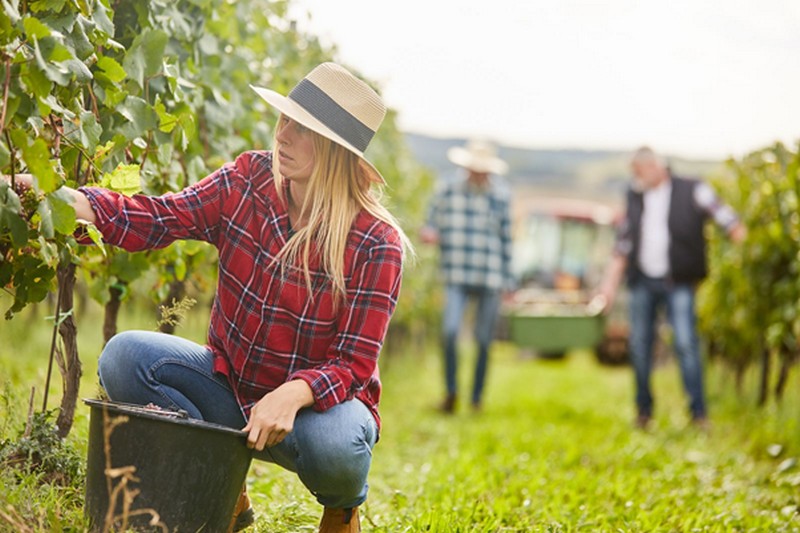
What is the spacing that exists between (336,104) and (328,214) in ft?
1.00

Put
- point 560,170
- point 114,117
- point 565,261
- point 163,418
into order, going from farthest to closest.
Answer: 1. point 560,170
2. point 565,261
3. point 114,117
4. point 163,418

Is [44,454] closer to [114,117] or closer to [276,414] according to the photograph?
[276,414]

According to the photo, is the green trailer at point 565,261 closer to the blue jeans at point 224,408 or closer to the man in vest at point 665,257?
the man in vest at point 665,257

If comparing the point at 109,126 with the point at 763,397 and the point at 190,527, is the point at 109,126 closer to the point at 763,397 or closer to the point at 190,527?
the point at 190,527

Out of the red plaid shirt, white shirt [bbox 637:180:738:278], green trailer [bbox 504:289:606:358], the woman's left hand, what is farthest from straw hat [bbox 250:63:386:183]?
green trailer [bbox 504:289:606:358]

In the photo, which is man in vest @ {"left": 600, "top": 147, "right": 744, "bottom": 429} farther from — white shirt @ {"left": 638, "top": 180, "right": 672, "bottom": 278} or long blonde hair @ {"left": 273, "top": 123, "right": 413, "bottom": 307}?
long blonde hair @ {"left": 273, "top": 123, "right": 413, "bottom": 307}

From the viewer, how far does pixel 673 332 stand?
22.7 feet

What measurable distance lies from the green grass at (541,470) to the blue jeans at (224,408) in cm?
29

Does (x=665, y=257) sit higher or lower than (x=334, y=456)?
higher

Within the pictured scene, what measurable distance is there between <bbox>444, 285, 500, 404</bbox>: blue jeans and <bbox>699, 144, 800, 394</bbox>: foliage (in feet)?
6.20

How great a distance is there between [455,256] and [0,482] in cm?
547

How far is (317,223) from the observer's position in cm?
286

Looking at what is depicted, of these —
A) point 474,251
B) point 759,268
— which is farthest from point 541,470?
point 759,268

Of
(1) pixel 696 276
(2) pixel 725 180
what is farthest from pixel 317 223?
(2) pixel 725 180
